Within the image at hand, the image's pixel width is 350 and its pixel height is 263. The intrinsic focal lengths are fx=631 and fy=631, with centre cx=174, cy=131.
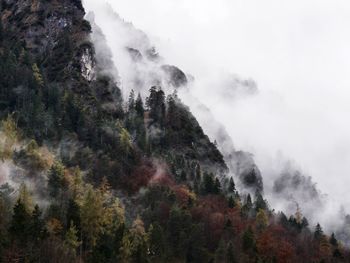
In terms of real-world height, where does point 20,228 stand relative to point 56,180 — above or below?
below

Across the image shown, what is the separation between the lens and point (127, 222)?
14850 centimetres

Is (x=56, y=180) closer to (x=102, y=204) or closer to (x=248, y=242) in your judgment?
(x=102, y=204)

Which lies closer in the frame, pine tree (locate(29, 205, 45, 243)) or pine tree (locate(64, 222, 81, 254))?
pine tree (locate(29, 205, 45, 243))

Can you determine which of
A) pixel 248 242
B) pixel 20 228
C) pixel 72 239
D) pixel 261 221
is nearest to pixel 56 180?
pixel 72 239

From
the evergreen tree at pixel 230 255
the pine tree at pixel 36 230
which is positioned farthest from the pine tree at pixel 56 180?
the evergreen tree at pixel 230 255

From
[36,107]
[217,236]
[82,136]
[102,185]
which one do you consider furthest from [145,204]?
[36,107]

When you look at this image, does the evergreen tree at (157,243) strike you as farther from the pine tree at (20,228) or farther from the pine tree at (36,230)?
the pine tree at (20,228)

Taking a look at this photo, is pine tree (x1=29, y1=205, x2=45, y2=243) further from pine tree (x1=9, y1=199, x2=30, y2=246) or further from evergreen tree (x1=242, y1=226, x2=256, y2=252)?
evergreen tree (x1=242, y1=226, x2=256, y2=252)

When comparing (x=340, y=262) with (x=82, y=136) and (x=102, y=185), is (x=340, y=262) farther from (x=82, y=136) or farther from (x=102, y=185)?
(x=82, y=136)

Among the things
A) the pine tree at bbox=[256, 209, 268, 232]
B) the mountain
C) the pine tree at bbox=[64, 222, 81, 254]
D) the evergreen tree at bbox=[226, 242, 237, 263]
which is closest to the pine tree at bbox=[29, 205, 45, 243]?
the mountain

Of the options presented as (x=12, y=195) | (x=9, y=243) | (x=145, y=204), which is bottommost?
(x=9, y=243)

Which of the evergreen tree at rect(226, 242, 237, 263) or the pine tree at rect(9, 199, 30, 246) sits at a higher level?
the evergreen tree at rect(226, 242, 237, 263)

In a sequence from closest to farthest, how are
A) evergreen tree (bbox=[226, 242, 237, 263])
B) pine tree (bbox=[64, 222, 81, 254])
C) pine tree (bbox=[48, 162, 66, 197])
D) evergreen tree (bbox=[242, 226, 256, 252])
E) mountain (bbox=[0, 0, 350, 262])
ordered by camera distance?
1. pine tree (bbox=[64, 222, 81, 254])
2. mountain (bbox=[0, 0, 350, 262])
3. evergreen tree (bbox=[226, 242, 237, 263])
4. evergreen tree (bbox=[242, 226, 256, 252])
5. pine tree (bbox=[48, 162, 66, 197])

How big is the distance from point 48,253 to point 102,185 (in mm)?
61085
